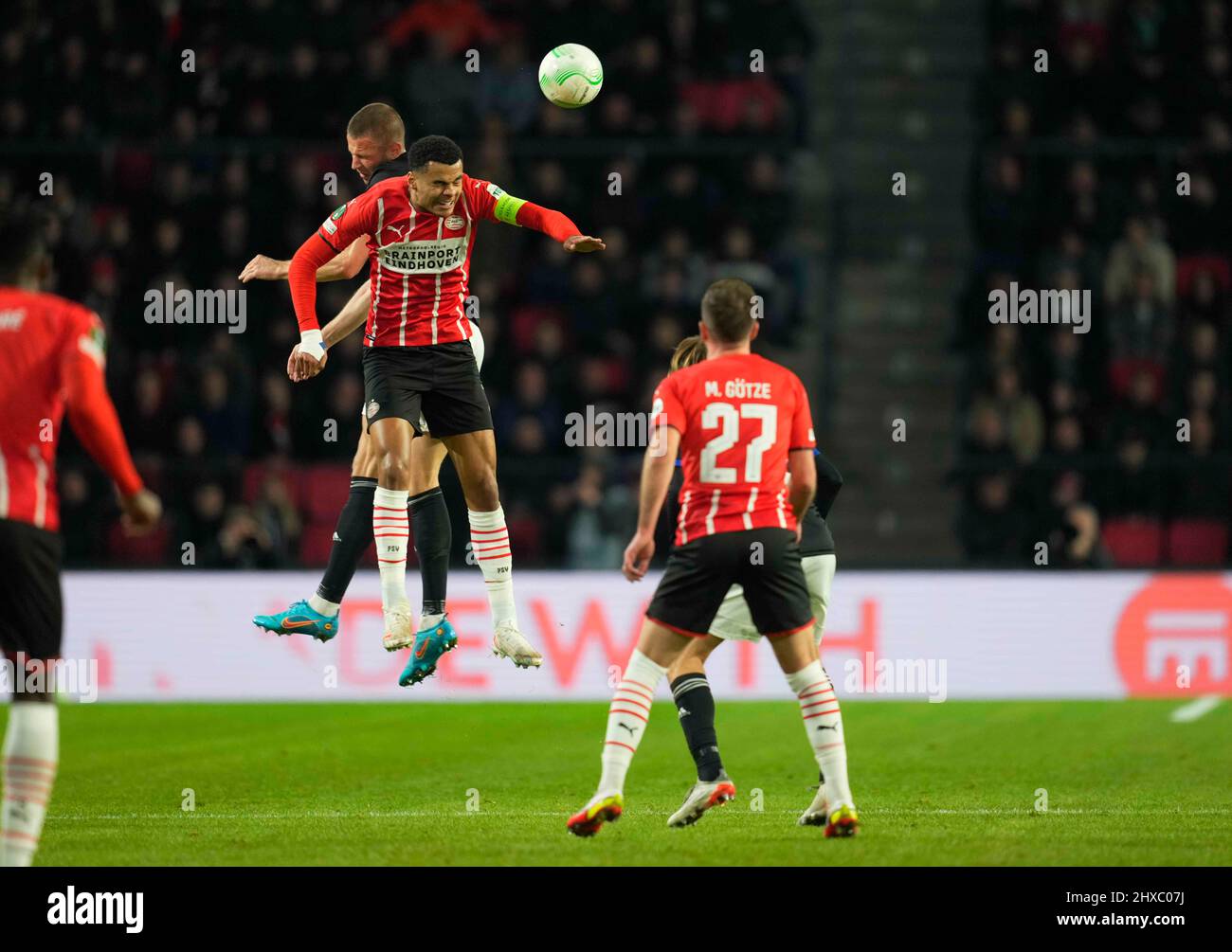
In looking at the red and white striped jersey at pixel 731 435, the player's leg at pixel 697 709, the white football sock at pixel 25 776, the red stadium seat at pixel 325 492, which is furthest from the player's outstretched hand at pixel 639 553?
the red stadium seat at pixel 325 492

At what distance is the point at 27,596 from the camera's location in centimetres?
Result: 631

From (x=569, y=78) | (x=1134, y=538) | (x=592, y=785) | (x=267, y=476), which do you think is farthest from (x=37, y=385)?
(x=1134, y=538)

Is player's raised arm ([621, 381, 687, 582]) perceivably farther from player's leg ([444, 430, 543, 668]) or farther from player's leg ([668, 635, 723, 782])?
player's leg ([444, 430, 543, 668])

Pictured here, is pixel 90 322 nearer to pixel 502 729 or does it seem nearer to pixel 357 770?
pixel 357 770

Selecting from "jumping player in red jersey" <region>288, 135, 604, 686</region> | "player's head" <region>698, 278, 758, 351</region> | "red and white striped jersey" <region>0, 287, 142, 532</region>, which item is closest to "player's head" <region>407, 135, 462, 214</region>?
"jumping player in red jersey" <region>288, 135, 604, 686</region>

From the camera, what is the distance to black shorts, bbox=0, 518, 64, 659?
630 cm

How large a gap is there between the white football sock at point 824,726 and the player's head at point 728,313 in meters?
1.40

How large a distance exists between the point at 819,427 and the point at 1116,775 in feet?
25.2

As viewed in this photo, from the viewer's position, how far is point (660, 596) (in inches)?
306

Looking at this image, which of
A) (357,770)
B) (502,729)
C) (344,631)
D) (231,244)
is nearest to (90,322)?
(357,770)

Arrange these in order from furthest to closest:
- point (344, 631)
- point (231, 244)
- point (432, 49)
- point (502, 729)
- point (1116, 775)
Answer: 1. point (432, 49)
2. point (231, 244)
3. point (344, 631)
4. point (502, 729)
5. point (1116, 775)

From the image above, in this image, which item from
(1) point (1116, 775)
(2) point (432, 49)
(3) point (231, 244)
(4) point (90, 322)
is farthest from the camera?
(2) point (432, 49)

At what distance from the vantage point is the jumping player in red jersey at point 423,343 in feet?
30.2

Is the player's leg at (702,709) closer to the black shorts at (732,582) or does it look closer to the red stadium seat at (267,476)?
the black shorts at (732,582)
